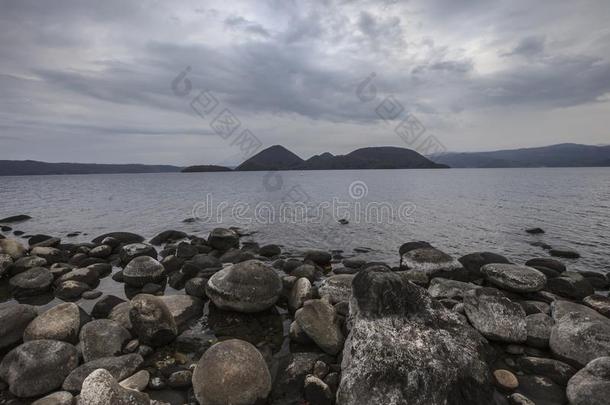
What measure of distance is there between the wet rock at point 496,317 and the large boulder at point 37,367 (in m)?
11.1

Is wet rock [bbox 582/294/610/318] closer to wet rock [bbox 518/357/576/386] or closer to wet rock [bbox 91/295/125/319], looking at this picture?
wet rock [bbox 518/357/576/386]

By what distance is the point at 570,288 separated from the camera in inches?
528

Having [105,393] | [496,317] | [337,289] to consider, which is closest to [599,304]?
[496,317]

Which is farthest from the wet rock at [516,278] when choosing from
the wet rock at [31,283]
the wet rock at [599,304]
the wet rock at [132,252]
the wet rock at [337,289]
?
the wet rock at [31,283]

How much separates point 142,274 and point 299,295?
25.8 ft

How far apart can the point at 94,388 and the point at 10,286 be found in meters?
12.2

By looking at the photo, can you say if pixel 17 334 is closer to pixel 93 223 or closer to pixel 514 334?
pixel 514 334

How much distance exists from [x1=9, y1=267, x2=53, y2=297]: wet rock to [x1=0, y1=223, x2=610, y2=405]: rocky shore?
50 millimetres

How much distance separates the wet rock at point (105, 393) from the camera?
20.3 feet

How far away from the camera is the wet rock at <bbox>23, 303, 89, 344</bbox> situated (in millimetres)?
9438

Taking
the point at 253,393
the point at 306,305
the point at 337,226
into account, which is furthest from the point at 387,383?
the point at 337,226

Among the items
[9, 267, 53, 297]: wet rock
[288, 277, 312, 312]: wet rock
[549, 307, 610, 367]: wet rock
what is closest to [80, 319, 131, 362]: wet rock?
[288, 277, 312, 312]: wet rock

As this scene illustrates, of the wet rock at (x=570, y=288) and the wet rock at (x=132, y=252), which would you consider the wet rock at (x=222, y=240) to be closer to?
the wet rock at (x=132, y=252)

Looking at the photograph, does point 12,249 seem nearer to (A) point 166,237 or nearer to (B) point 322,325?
(A) point 166,237
